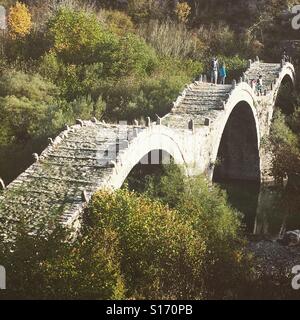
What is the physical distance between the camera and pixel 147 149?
22.0 m

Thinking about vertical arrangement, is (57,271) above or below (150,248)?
below

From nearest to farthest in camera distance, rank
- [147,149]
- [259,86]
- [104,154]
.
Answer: [104,154] < [147,149] < [259,86]

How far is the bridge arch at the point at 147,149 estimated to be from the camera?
2003 centimetres

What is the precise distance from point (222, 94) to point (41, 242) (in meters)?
22.9

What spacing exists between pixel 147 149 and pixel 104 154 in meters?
2.14

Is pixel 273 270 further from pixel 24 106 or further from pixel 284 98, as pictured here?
pixel 284 98

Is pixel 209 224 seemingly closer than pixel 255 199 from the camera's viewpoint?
Yes

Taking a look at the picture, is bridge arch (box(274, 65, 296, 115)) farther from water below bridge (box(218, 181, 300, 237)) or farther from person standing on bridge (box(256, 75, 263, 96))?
water below bridge (box(218, 181, 300, 237))

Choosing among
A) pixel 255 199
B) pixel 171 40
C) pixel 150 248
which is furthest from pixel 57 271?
pixel 171 40

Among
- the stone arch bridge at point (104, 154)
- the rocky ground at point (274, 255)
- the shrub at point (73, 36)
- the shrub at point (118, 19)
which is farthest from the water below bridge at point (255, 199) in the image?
the shrub at point (118, 19)

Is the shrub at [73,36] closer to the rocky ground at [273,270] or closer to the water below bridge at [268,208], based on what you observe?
the water below bridge at [268,208]

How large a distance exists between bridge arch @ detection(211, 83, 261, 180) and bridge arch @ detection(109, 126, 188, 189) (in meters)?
13.6

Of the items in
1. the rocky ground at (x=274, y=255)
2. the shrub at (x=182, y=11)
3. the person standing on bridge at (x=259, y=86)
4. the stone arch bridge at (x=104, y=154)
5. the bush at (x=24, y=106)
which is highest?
the shrub at (x=182, y=11)
